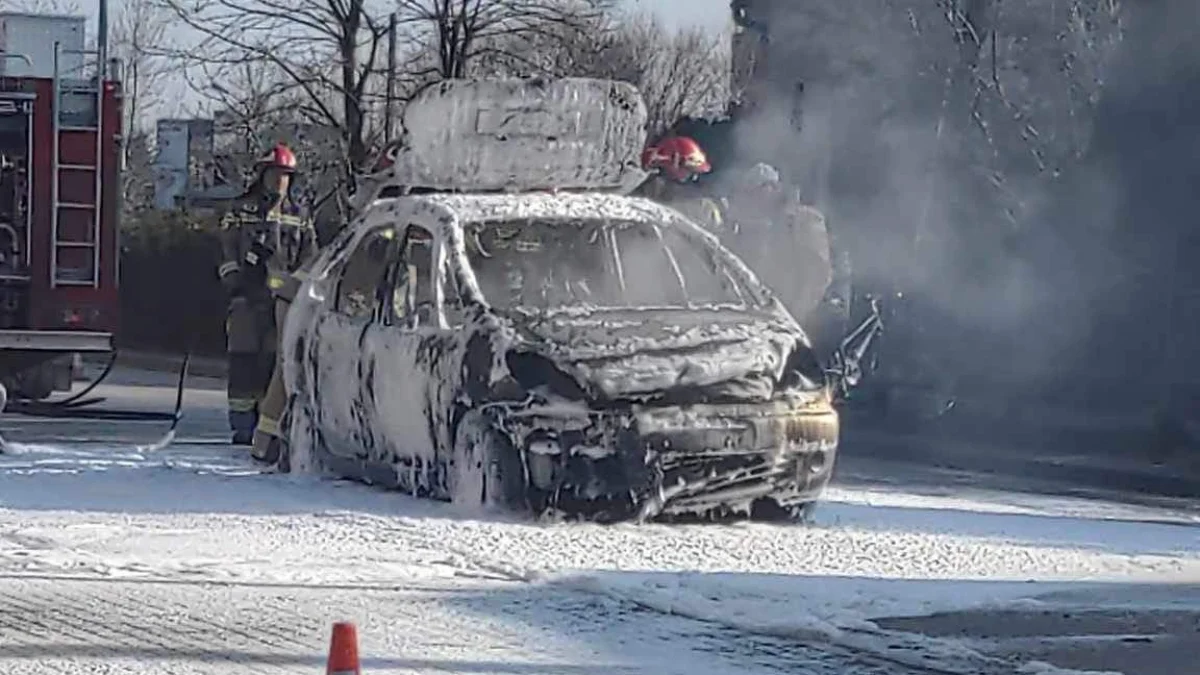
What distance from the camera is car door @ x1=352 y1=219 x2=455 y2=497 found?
11.4m

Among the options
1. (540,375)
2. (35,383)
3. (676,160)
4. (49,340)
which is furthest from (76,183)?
(540,375)

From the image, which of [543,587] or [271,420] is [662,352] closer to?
Answer: [543,587]

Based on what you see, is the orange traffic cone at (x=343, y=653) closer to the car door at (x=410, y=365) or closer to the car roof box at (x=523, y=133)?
the car door at (x=410, y=365)

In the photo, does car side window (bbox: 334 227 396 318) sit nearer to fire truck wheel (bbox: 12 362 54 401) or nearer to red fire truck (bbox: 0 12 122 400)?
red fire truck (bbox: 0 12 122 400)

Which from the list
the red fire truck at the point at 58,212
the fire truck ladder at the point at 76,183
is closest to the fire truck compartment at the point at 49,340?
the red fire truck at the point at 58,212

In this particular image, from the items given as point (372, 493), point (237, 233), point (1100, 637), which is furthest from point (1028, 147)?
point (1100, 637)

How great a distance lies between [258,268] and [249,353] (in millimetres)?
582

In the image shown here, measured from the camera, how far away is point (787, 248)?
14.8 m

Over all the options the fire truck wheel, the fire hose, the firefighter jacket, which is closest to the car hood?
the firefighter jacket

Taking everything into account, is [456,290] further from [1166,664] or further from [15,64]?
[15,64]

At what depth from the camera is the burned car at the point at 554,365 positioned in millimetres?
10781

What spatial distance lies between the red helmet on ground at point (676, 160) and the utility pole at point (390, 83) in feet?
35.5

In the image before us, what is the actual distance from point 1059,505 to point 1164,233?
42.1ft

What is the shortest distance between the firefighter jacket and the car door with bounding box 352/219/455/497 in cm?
268
